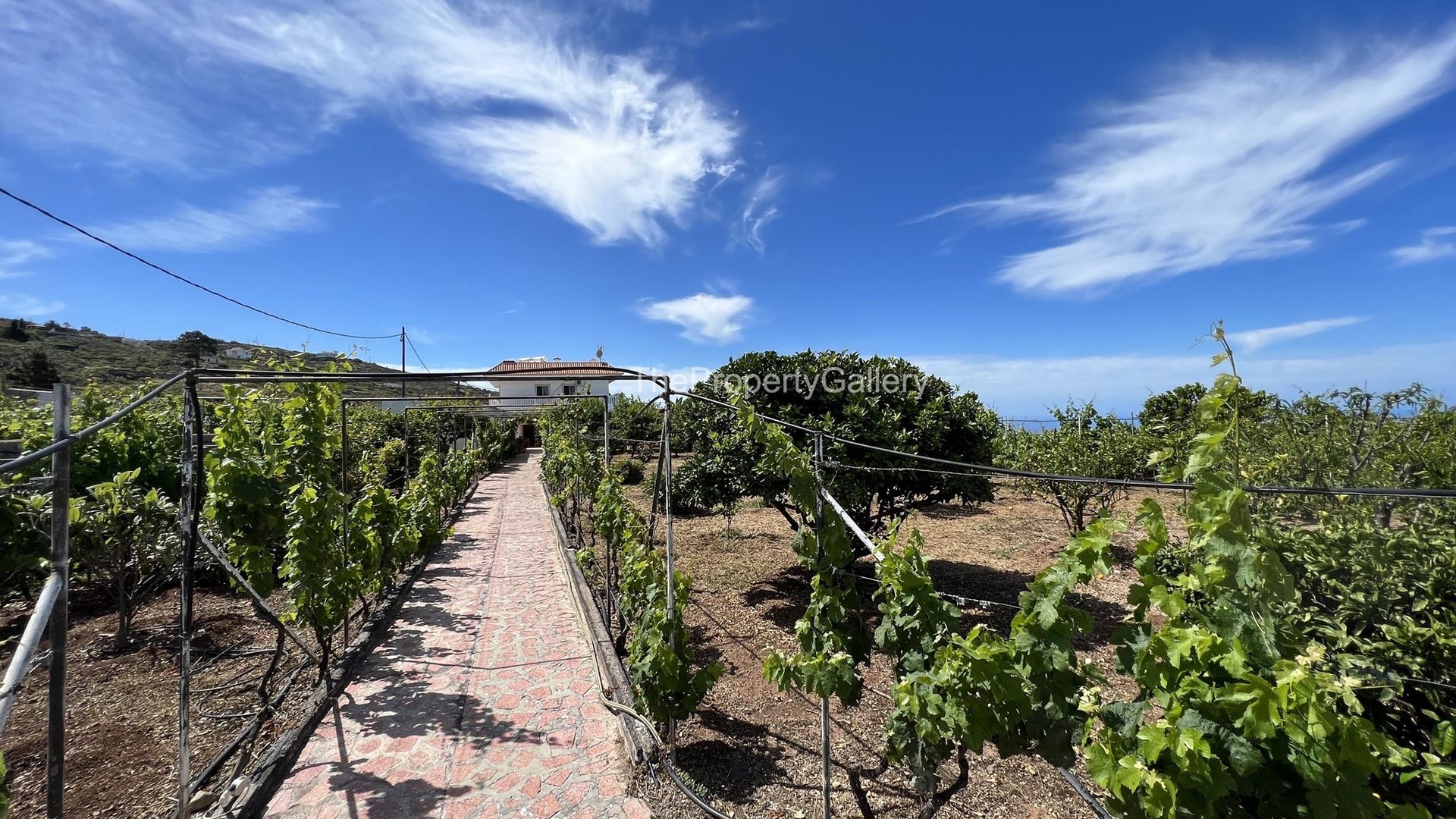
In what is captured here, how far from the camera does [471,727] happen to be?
4.37m

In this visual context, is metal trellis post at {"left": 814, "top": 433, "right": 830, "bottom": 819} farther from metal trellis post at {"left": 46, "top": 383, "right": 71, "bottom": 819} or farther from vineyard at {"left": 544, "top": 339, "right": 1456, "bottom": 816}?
metal trellis post at {"left": 46, "top": 383, "right": 71, "bottom": 819}

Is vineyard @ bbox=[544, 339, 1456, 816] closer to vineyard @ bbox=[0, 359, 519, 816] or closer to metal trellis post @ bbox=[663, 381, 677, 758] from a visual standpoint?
metal trellis post @ bbox=[663, 381, 677, 758]

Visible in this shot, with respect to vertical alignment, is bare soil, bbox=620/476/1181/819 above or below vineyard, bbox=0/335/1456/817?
below

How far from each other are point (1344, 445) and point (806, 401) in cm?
460

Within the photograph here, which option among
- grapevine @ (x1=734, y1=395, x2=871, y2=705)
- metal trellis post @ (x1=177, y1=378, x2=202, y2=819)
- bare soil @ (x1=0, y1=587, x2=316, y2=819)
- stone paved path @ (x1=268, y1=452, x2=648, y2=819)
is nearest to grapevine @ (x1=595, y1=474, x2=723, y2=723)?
stone paved path @ (x1=268, y1=452, x2=648, y2=819)

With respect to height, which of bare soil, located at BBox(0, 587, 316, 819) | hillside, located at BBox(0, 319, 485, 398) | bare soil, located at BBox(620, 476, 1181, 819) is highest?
hillside, located at BBox(0, 319, 485, 398)

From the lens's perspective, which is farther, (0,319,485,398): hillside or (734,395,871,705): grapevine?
(0,319,485,398): hillside

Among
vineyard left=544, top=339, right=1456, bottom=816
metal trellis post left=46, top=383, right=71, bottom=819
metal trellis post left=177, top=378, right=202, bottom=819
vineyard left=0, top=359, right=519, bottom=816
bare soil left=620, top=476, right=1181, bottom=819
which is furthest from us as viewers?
bare soil left=620, top=476, right=1181, bottom=819

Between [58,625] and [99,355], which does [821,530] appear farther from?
[99,355]

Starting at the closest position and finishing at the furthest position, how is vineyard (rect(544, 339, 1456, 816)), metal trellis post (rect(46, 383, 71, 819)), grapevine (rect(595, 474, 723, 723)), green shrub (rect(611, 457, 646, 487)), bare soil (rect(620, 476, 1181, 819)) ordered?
vineyard (rect(544, 339, 1456, 816)) → metal trellis post (rect(46, 383, 71, 819)) → bare soil (rect(620, 476, 1181, 819)) → grapevine (rect(595, 474, 723, 723)) → green shrub (rect(611, 457, 646, 487))

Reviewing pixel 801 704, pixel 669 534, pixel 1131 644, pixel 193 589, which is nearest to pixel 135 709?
pixel 193 589

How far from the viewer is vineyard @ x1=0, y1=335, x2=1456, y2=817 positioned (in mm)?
1579

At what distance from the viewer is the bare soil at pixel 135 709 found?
11.3ft

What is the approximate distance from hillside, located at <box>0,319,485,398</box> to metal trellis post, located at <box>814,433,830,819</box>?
15.1 m
